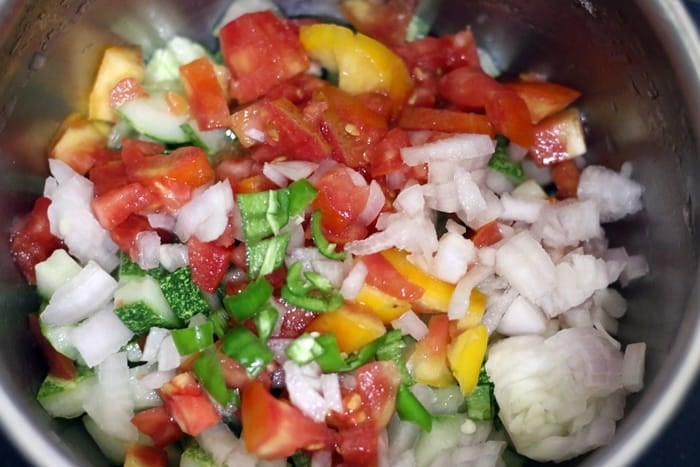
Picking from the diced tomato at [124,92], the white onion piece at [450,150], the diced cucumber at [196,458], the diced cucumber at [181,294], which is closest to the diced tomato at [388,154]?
the white onion piece at [450,150]

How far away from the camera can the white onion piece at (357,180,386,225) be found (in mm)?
1655

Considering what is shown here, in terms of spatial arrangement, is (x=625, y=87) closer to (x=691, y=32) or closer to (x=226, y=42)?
(x=691, y=32)

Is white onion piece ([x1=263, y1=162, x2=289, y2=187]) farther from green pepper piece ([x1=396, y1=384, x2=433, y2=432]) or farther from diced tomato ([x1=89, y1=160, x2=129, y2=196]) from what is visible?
green pepper piece ([x1=396, y1=384, x2=433, y2=432])

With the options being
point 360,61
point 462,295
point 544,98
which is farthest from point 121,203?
point 544,98

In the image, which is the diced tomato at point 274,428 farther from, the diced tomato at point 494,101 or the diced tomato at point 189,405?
the diced tomato at point 494,101

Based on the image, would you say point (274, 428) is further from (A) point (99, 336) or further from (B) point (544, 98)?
(B) point (544, 98)

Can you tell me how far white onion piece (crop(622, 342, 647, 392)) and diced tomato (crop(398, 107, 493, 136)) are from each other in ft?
1.85

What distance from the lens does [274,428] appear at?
1.45m

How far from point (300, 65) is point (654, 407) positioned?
3.47ft

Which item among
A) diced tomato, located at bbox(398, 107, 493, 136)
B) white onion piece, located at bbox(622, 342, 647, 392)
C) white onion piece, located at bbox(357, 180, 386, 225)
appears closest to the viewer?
white onion piece, located at bbox(622, 342, 647, 392)

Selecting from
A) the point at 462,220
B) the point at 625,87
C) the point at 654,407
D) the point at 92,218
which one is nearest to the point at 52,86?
the point at 92,218

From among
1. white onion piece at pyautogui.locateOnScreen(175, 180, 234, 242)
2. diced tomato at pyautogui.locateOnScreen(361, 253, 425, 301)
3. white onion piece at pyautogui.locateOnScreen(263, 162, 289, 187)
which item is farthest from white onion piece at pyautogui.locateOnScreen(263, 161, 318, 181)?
diced tomato at pyautogui.locateOnScreen(361, 253, 425, 301)

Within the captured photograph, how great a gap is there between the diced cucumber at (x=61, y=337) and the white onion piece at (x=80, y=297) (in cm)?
1

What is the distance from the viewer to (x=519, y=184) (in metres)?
1.86
